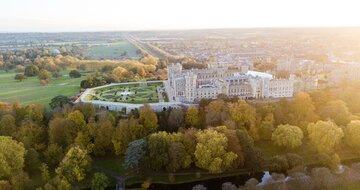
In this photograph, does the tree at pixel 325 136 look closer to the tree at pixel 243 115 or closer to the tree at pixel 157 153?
the tree at pixel 243 115

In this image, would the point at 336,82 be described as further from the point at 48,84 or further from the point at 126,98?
the point at 48,84

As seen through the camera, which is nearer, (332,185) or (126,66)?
(332,185)

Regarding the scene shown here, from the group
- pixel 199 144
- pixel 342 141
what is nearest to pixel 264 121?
pixel 342 141

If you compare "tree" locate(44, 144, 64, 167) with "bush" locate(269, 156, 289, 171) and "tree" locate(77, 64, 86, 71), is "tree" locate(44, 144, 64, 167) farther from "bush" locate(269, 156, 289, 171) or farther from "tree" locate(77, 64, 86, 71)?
"tree" locate(77, 64, 86, 71)

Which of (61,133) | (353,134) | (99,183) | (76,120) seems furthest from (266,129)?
(61,133)

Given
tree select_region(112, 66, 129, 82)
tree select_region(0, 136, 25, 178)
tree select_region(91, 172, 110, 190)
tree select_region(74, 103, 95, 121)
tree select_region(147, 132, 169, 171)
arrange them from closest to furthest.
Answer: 1. tree select_region(91, 172, 110, 190)
2. tree select_region(0, 136, 25, 178)
3. tree select_region(147, 132, 169, 171)
4. tree select_region(74, 103, 95, 121)
5. tree select_region(112, 66, 129, 82)

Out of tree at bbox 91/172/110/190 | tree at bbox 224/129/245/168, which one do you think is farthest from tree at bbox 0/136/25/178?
tree at bbox 224/129/245/168
